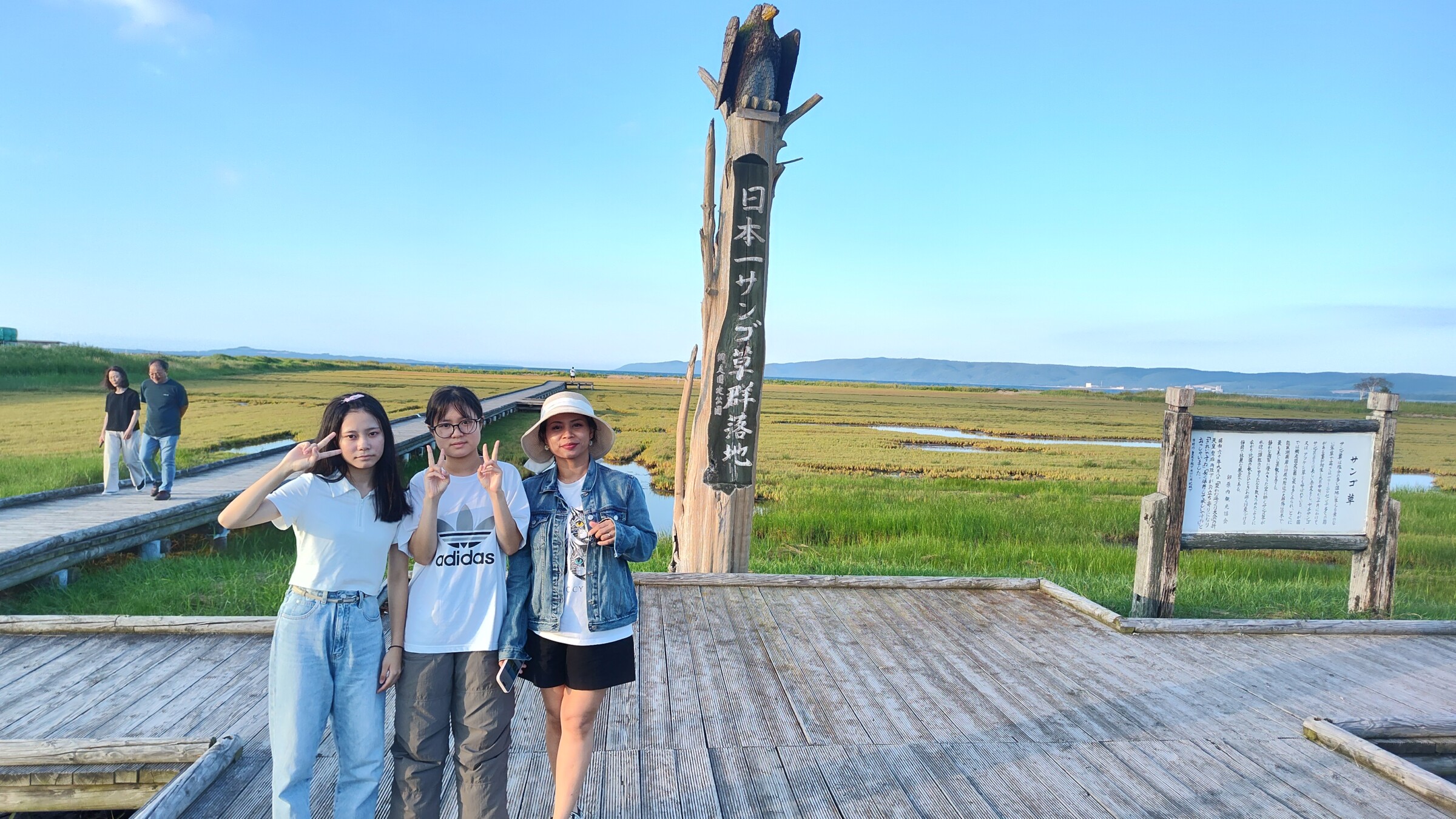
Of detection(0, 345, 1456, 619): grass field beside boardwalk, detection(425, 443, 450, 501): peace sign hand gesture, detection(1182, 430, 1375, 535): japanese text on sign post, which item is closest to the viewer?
detection(425, 443, 450, 501): peace sign hand gesture

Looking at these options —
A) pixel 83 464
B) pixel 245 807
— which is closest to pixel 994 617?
pixel 245 807

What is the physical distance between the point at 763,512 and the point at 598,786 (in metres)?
8.67

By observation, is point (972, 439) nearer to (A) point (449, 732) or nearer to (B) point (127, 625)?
(B) point (127, 625)

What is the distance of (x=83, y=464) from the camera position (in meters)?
11.4

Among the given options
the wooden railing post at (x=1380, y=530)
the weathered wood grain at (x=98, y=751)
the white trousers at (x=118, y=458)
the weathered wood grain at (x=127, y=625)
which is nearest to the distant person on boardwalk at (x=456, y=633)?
the weathered wood grain at (x=98, y=751)

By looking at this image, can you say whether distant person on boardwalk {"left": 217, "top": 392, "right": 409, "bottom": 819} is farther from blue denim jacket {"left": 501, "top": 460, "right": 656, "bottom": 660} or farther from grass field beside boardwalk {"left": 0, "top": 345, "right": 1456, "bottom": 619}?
grass field beside boardwalk {"left": 0, "top": 345, "right": 1456, "bottom": 619}

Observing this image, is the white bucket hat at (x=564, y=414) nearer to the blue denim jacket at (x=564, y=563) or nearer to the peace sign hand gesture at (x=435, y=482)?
the blue denim jacket at (x=564, y=563)

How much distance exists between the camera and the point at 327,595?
2107 mm

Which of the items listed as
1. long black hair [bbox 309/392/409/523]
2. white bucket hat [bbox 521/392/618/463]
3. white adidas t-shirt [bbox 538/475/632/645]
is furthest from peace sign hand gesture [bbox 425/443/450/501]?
white adidas t-shirt [bbox 538/475/632/645]

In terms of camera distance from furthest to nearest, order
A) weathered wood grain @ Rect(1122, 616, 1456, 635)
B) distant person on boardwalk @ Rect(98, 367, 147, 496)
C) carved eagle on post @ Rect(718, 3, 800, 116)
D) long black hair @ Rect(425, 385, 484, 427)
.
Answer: distant person on boardwalk @ Rect(98, 367, 147, 496)
carved eagle on post @ Rect(718, 3, 800, 116)
weathered wood grain @ Rect(1122, 616, 1456, 635)
long black hair @ Rect(425, 385, 484, 427)

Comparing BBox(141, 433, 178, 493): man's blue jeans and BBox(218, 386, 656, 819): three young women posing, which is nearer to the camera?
BBox(218, 386, 656, 819): three young women posing

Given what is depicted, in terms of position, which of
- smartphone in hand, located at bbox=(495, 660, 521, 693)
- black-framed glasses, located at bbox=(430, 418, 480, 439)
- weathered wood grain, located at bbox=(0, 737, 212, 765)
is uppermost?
black-framed glasses, located at bbox=(430, 418, 480, 439)

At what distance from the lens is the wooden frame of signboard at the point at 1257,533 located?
5270 millimetres

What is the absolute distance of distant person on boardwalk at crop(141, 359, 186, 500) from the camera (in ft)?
27.7
